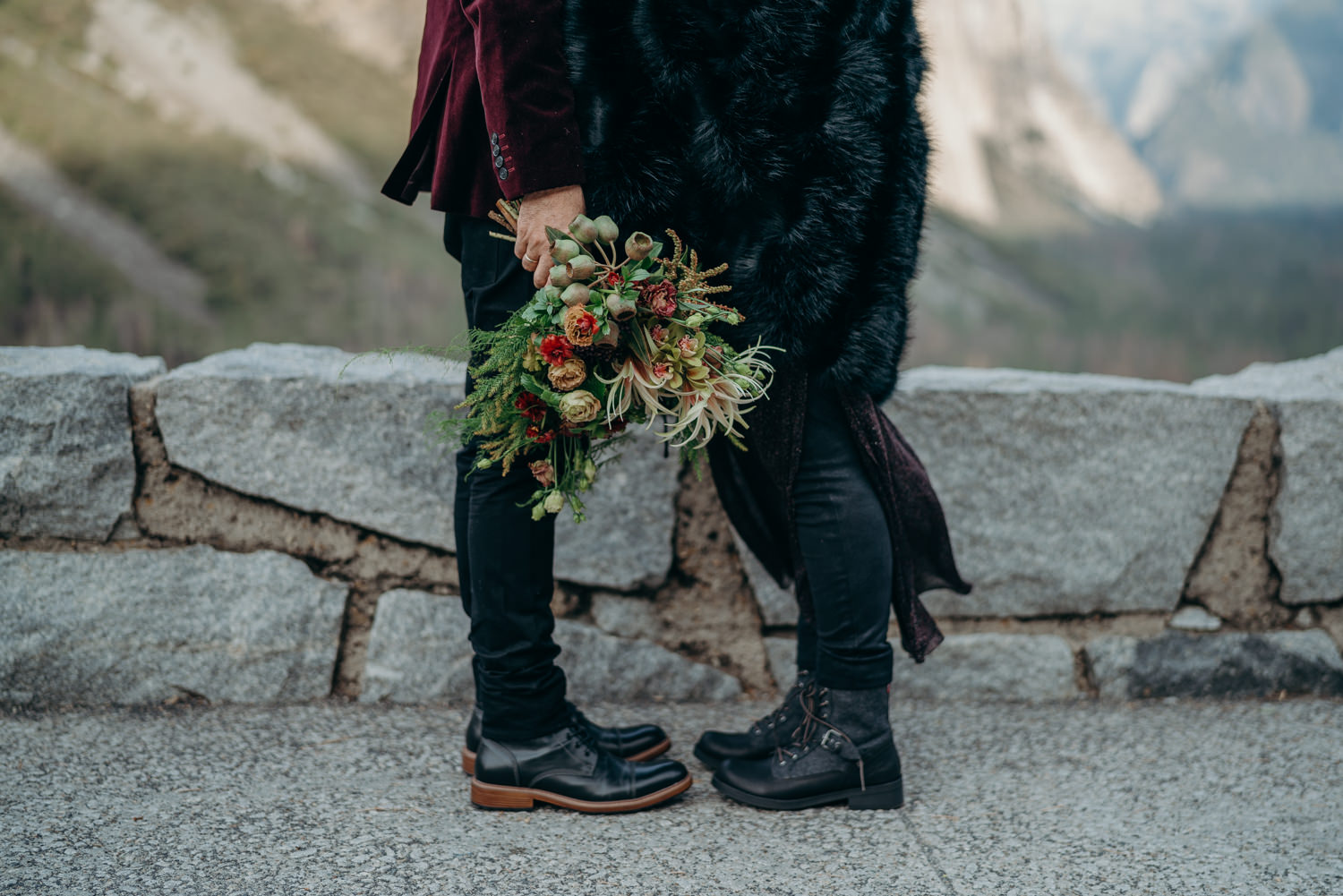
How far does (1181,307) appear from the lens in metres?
33.4

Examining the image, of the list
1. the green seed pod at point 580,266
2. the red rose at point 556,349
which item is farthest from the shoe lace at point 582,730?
the green seed pod at point 580,266

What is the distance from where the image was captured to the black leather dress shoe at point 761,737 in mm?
1670

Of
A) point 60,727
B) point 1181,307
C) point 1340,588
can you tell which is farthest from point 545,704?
point 1181,307

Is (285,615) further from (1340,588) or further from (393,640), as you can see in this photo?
(1340,588)

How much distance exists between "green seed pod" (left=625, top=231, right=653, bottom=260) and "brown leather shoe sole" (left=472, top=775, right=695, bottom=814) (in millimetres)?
866

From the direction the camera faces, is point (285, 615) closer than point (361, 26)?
Yes

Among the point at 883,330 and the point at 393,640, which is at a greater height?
the point at 883,330

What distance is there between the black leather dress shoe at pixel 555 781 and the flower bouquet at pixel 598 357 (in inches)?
16.8

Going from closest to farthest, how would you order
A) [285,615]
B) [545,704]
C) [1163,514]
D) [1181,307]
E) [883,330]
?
[883,330], [545,704], [285,615], [1163,514], [1181,307]

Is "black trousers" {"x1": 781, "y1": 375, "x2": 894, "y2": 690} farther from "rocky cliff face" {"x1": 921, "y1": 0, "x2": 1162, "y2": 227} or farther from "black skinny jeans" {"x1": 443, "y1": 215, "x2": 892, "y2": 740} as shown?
"rocky cliff face" {"x1": 921, "y1": 0, "x2": 1162, "y2": 227}

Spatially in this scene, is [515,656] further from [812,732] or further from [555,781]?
[812,732]

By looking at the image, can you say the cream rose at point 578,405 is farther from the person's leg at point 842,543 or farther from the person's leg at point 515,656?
the person's leg at point 842,543

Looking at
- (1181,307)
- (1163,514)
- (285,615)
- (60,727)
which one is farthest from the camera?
(1181,307)

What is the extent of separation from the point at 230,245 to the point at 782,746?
15.1m
